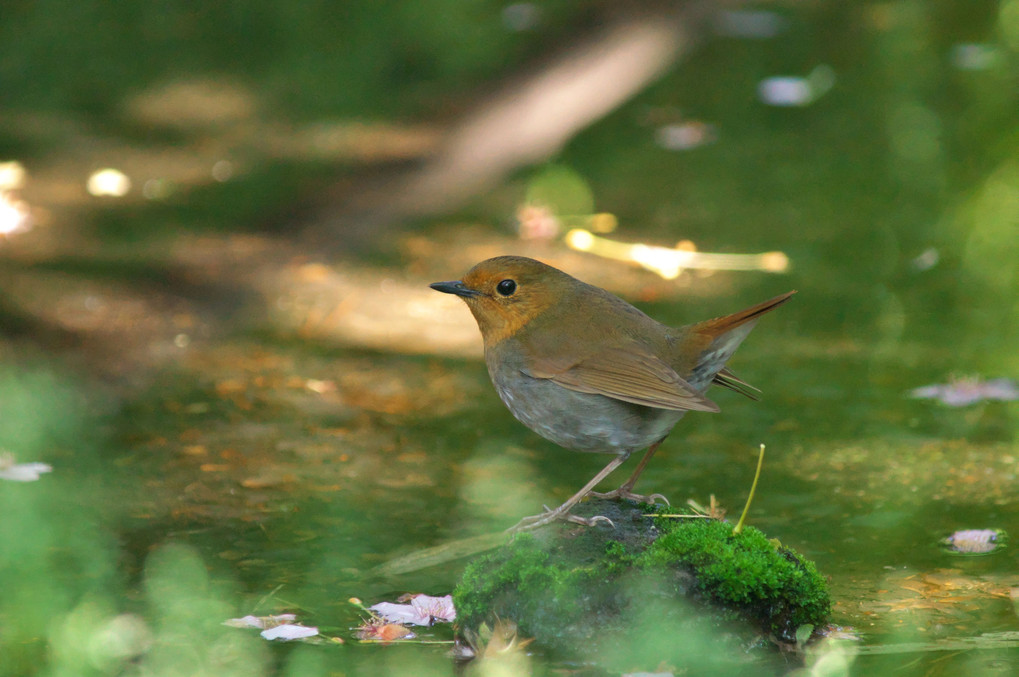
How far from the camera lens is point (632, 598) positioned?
3.00 meters

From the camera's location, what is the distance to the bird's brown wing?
3.13m

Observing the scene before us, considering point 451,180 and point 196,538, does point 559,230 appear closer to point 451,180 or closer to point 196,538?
point 451,180

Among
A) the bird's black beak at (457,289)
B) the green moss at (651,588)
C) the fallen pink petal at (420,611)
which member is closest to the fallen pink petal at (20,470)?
the fallen pink petal at (420,611)

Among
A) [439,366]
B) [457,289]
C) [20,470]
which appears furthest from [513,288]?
[20,470]

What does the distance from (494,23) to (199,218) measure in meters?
3.21

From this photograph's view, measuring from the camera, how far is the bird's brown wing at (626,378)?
10.3 feet

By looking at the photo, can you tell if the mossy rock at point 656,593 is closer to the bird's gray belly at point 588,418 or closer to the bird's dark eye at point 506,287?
the bird's gray belly at point 588,418

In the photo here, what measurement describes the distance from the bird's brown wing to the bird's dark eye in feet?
0.81

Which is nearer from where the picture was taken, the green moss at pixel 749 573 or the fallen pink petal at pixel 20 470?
the green moss at pixel 749 573

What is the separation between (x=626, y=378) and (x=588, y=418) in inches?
Answer: 5.7

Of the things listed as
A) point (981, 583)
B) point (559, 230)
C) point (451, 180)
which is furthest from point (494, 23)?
point (981, 583)

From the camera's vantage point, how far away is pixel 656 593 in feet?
9.82

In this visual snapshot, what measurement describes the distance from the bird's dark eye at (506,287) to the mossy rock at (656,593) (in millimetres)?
737

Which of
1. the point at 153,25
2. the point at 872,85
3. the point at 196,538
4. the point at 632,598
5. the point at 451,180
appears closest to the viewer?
A: the point at 632,598
